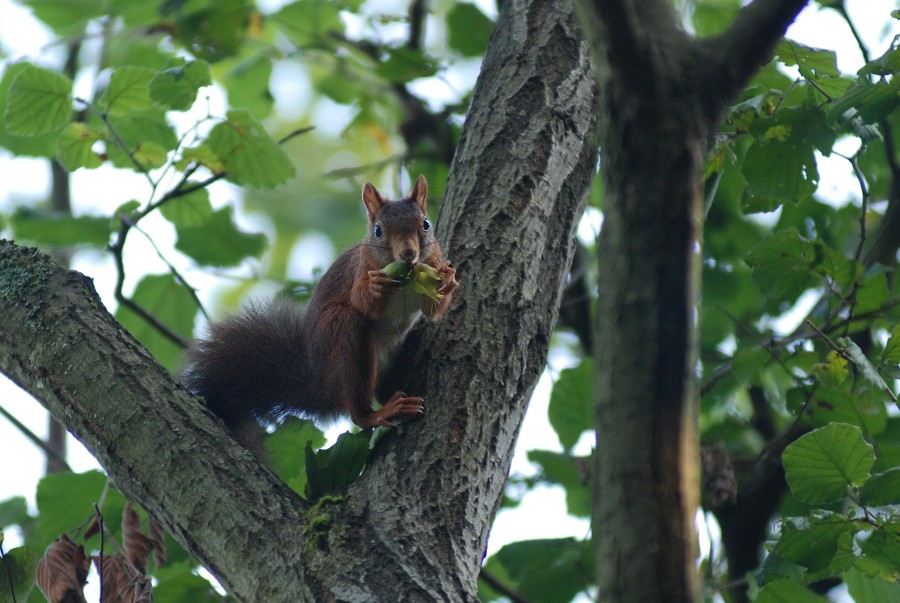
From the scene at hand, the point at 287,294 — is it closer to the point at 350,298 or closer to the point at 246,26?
the point at 350,298

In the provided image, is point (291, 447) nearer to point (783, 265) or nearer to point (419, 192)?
point (419, 192)

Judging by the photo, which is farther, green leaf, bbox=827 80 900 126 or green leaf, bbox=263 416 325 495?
green leaf, bbox=263 416 325 495

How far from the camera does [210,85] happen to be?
10.1 feet

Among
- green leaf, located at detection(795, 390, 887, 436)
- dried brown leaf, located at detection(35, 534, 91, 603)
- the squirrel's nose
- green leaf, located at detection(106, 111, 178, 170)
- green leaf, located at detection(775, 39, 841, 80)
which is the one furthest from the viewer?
green leaf, located at detection(106, 111, 178, 170)

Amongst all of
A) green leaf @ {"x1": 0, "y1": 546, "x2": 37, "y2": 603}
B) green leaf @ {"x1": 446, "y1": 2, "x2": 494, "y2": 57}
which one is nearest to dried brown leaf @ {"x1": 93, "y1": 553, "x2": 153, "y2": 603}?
green leaf @ {"x1": 0, "y1": 546, "x2": 37, "y2": 603}

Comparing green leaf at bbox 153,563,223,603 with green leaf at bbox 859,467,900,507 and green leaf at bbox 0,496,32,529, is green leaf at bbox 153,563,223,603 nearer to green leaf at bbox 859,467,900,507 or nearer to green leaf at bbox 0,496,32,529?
green leaf at bbox 0,496,32,529

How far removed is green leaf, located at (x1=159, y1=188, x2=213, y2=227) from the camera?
11.9 ft

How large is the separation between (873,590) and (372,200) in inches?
87.2

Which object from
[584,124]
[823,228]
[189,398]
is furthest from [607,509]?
[823,228]

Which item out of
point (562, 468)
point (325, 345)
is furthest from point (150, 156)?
point (562, 468)

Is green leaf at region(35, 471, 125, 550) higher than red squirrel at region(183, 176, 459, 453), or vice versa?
red squirrel at region(183, 176, 459, 453)

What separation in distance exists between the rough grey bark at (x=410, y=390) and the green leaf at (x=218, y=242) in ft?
5.07

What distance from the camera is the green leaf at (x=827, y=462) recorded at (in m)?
2.17

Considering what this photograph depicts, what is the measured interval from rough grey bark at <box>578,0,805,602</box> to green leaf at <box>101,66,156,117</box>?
2.21 metres
